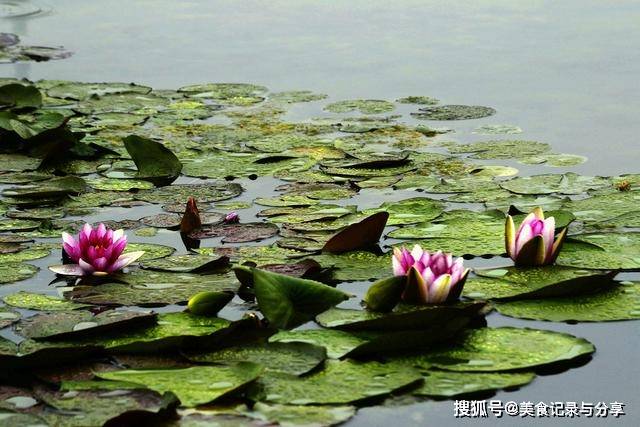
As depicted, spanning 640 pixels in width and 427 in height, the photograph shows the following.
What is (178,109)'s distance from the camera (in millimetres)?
5223

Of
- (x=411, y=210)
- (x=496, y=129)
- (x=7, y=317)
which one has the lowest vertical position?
(x=7, y=317)

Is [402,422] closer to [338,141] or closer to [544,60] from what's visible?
[338,141]

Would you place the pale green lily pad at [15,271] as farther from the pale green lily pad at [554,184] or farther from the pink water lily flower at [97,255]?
the pale green lily pad at [554,184]

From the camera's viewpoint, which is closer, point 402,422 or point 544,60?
point 402,422

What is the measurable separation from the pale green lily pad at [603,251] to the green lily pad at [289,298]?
684mm

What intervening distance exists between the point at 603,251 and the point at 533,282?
1.02 feet

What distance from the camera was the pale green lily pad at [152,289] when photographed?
2684 mm

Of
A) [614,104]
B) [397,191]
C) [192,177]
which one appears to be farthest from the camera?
[614,104]

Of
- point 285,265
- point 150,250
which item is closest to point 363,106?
point 150,250

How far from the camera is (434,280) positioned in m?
2.55

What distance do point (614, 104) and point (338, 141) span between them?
1288 millimetres

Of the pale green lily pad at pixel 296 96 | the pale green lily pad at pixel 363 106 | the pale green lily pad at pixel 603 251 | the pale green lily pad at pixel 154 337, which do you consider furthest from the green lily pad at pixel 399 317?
the pale green lily pad at pixel 296 96

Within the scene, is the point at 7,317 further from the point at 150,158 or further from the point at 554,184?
the point at 554,184

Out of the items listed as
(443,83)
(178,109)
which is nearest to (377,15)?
(443,83)
